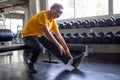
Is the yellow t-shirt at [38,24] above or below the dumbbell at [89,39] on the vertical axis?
above

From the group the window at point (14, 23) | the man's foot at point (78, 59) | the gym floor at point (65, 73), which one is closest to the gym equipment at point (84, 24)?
the gym floor at point (65, 73)

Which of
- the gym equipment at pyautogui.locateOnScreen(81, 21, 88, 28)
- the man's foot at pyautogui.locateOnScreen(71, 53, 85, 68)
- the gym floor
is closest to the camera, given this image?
the gym floor

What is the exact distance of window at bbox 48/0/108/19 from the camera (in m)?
6.20

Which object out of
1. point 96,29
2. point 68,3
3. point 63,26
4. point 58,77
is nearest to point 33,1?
point 68,3

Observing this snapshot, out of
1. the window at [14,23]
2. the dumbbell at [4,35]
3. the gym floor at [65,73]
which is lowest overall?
the gym floor at [65,73]

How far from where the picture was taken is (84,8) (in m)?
6.68

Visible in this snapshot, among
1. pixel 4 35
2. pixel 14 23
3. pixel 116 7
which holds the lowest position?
pixel 4 35

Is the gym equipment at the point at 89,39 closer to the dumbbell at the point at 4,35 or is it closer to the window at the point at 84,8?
the window at the point at 84,8

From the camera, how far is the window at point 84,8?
20.3ft

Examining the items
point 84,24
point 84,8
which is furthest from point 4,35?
point 84,8

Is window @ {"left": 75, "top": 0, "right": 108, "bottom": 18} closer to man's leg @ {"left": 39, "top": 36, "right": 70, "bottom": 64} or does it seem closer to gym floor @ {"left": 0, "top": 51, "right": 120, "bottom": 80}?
gym floor @ {"left": 0, "top": 51, "right": 120, "bottom": 80}

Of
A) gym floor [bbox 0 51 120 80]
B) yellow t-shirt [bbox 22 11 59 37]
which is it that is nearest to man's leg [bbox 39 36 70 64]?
yellow t-shirt [bbox 22 11 59 37]

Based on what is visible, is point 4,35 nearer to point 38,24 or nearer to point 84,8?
point 38,24

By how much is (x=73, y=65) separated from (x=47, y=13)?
1.02 metres
